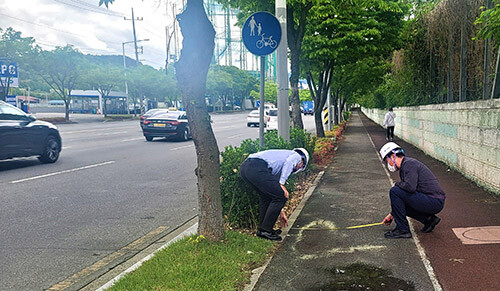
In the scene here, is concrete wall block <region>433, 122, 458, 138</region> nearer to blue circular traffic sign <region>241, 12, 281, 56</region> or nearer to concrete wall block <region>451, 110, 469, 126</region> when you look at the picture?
concrete wall block <region>451, 110, 469, 126</region>

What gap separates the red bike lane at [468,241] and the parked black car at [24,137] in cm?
1016

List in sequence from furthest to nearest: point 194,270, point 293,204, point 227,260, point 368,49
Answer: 1. point 368,49
2. point 293,204
3. point 227,260
4. point 194,270

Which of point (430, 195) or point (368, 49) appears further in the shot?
Result: point (368, 49)

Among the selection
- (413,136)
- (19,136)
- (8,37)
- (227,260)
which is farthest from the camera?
(8,37)

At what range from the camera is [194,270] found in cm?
422

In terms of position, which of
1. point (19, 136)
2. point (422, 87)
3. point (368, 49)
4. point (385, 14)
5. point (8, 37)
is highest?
point (8, 37)

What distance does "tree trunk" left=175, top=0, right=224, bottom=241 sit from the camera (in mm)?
4730

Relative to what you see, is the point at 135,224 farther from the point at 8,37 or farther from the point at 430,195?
the point at 8,37

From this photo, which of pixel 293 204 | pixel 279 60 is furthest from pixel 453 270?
pixel 279 60

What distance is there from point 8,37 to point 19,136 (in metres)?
32.6

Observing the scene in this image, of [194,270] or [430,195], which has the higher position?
[430,195]

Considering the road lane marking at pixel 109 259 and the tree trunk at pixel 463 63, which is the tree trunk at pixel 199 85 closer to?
the road lane marking at pixel 109 259

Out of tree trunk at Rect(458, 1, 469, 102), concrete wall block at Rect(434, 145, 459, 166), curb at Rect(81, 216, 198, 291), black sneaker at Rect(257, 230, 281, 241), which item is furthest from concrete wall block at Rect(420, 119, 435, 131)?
black sneaker at Rect(257, 230, 281, 241)

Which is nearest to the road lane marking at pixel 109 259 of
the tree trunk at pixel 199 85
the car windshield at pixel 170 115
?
the tree trunk at pixel 199 85
